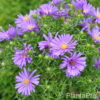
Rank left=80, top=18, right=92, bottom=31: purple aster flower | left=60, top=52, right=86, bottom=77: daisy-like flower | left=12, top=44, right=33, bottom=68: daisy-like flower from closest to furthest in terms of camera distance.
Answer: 1. left=60, top=52, right=86, bottom=77: daisy-like flower
2. left=12, top=44, right=33, bottom=68: daisy-like flower
3. left=80, top=18, right=92, bottom=31: purple aster flower

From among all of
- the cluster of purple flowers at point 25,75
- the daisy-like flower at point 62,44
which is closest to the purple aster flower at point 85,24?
the daisy-like flower at point 62,44

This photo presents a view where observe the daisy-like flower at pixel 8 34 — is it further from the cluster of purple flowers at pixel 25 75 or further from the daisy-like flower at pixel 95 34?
the daisy-like flower at pixel 95 34

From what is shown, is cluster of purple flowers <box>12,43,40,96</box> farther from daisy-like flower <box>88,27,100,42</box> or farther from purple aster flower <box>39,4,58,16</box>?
daisy-like flower <box>88,27,100,42</box>

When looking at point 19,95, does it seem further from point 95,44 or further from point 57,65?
point 95,44

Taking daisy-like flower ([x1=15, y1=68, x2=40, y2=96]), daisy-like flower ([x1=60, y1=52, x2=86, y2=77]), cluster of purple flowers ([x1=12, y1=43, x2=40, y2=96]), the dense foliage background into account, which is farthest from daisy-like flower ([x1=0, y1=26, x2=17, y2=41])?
daisy-like flower ([x1=60, y1=52, x2=86, y2=77])

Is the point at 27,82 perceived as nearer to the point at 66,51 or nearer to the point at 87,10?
the point at 66,51

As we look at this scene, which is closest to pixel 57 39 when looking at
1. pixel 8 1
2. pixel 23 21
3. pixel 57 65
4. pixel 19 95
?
pixel 57 65
